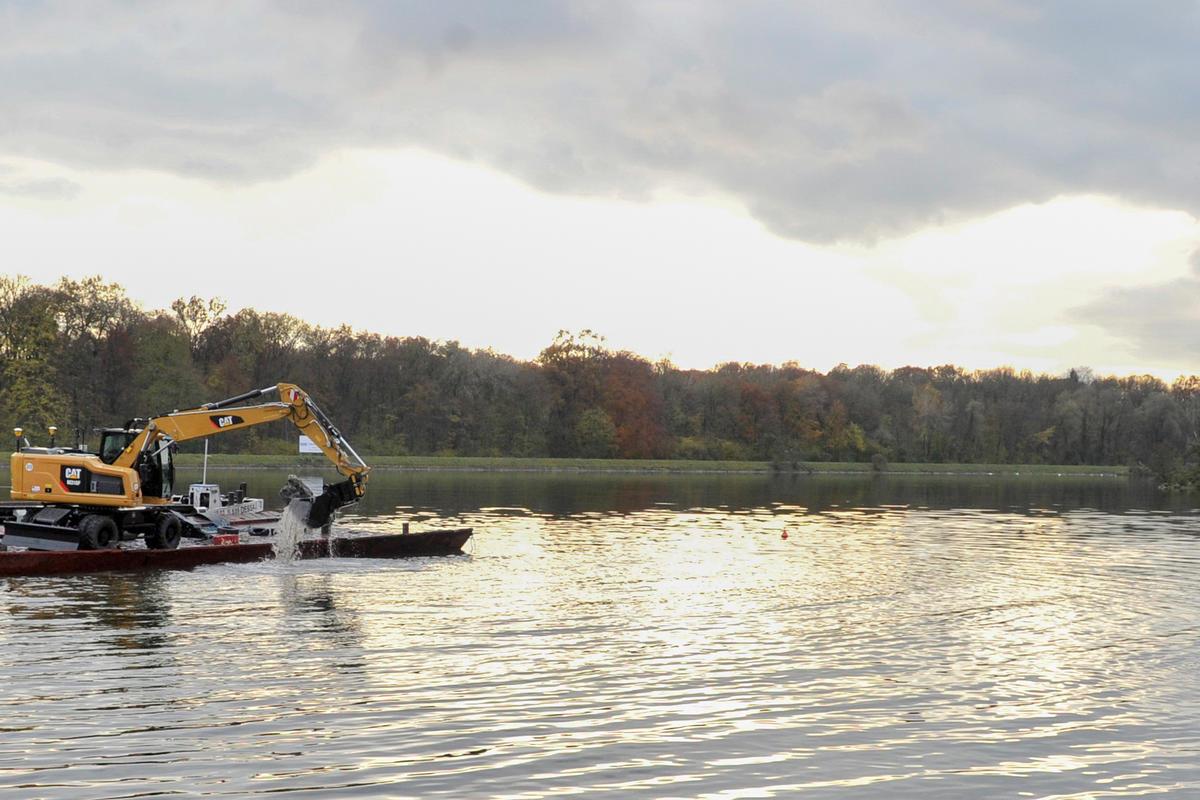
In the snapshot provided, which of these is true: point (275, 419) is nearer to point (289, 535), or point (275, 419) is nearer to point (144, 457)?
point (289, 535)

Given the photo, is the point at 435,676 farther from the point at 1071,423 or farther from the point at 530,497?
the point at 1071,423

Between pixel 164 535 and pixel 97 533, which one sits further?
pixel 164 535

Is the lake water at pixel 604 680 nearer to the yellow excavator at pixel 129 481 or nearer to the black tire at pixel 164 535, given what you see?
the black tire at pixel 164 535

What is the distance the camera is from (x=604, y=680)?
1764cm

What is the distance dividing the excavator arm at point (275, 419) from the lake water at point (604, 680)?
2.04 meters

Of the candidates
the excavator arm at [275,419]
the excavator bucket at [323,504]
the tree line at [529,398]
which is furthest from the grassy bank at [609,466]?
the excavator bucket at [323,504]

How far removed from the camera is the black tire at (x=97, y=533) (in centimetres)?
3041

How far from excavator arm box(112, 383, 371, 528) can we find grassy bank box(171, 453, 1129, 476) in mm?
77058

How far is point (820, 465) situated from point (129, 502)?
130923 mm

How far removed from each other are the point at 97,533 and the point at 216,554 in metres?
3.16

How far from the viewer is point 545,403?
489ft

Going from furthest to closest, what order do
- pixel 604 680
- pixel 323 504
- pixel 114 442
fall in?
pixel 114 442 → pixel 323 504 → pixel 604 680

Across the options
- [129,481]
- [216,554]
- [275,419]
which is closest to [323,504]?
[275,419]

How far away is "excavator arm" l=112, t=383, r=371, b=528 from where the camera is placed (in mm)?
32469
